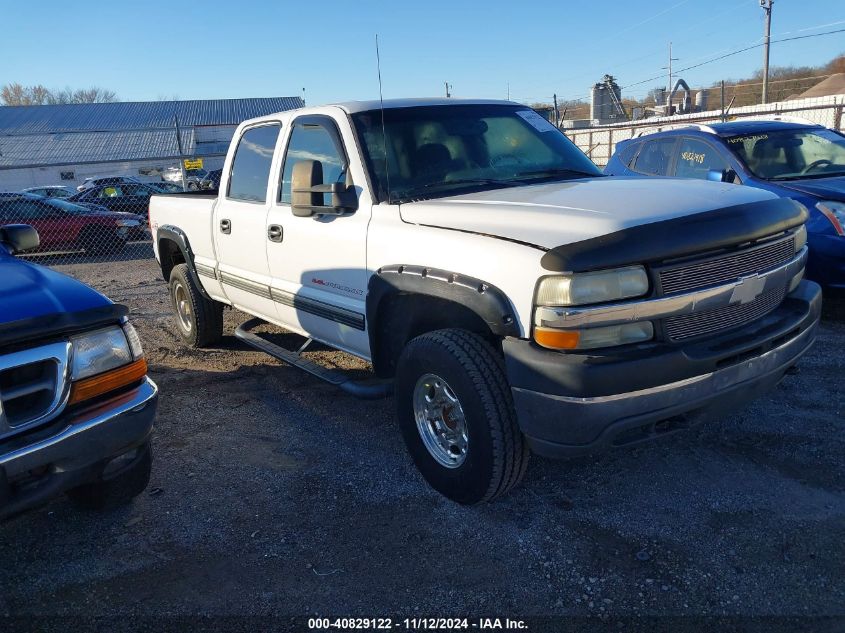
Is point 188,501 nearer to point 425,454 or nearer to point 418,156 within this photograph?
point 425,454

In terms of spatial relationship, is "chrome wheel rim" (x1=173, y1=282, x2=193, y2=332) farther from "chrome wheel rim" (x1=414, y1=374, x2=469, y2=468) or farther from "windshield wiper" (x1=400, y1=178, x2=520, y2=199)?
"chrome wheel rim" (x1=414, y1=374, x2=469, y2=468)

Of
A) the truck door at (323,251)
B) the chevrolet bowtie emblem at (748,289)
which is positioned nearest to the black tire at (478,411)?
the truck door at (323,251)

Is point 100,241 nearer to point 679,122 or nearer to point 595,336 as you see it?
point 595,336

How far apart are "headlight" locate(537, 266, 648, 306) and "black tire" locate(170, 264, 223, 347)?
13.4ft

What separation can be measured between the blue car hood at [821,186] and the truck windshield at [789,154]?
0.66ft

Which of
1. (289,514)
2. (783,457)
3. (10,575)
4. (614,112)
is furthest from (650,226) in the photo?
(614,112)

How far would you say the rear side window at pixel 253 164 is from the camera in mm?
4641

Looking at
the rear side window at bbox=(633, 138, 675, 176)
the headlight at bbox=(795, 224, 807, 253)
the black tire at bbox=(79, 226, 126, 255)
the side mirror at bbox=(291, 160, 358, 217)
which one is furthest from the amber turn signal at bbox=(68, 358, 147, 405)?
the black tire at bbox=(79, 226, 126, 255)

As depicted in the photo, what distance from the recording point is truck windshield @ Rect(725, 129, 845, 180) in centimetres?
632

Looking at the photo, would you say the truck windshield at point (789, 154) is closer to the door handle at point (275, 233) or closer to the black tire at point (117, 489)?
the door handle at point (275, 233)

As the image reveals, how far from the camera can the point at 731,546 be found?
2.77m

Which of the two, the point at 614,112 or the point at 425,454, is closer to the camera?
the point at 425,454

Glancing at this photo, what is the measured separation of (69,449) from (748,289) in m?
2.83

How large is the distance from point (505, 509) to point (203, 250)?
353 cm
